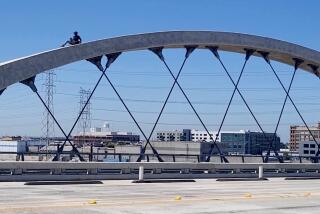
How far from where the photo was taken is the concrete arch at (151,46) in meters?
25.7

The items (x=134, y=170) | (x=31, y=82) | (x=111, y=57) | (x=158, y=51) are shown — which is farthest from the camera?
(x=158, y=51)

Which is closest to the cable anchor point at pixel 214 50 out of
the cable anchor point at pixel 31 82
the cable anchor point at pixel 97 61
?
the cable anchor point at pixel 97 61

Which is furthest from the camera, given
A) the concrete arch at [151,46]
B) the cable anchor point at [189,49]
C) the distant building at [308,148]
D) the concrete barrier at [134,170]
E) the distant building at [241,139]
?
the distant building at [308,148]

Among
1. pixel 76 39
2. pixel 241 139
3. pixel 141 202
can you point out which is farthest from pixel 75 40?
pixel 241 139

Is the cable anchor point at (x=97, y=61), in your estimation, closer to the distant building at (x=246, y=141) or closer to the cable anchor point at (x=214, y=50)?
the cable anchor point at (x=214, y=50)

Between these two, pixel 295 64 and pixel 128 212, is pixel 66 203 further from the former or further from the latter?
pixel 295 64

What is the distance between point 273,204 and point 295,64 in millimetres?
23568

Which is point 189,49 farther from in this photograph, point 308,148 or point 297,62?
point 308,148

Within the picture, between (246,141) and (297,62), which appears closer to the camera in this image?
(297,62)

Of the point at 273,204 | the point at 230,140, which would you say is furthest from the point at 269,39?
the point at 230,140

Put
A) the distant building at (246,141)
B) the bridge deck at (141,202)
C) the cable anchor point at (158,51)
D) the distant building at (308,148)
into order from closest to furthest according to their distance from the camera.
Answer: the bridge deck at (141,202) → the cable anchor point at (158,51) → the distant building at (246,141) → the distant building at (308,148)

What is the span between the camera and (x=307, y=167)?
114 feet

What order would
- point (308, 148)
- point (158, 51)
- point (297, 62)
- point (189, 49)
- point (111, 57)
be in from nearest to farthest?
point (111, 57)
point (158, 51)
point (189, 49)
point (297, 62)
point (308, 148)

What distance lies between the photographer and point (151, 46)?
98.6 feet
